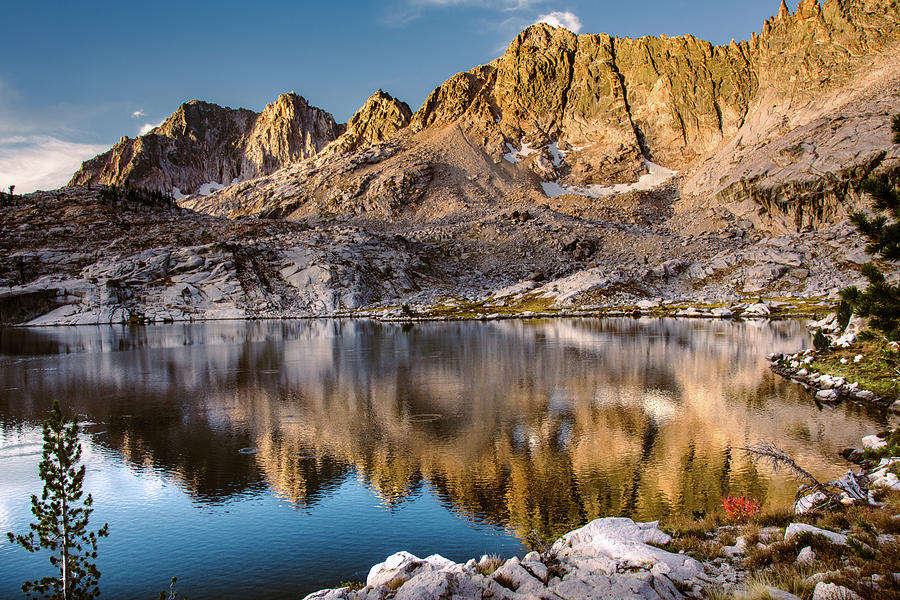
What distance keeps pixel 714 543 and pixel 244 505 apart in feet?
44.1

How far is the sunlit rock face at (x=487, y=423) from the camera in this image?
17953mm

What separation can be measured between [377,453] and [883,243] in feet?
62.2

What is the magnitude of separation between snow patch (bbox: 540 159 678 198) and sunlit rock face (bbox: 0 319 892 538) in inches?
5669

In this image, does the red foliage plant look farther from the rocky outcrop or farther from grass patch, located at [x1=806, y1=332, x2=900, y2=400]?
the rocky outcrop

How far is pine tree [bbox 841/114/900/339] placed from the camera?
16781 millimetres

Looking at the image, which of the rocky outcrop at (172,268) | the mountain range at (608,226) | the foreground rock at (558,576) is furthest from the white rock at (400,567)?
the rocky outcrop at (172,268)

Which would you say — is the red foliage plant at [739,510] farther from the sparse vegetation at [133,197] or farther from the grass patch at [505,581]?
the sparse vegetation at [133,197]

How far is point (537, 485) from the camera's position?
18.1 metres

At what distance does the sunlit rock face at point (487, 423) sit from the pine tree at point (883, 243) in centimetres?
551

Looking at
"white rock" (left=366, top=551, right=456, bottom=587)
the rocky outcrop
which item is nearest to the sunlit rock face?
"white rock" (left=366, top=551, right=456, bottom=587)

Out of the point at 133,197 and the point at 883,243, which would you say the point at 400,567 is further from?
the point at 133,197

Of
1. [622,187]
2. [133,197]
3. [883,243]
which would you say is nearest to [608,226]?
[622,187]

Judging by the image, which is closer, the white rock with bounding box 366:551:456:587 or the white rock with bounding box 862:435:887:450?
the white rock with bounding box 366:551:456:587

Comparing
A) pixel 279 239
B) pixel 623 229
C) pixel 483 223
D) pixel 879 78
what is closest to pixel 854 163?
pixel 879 78
